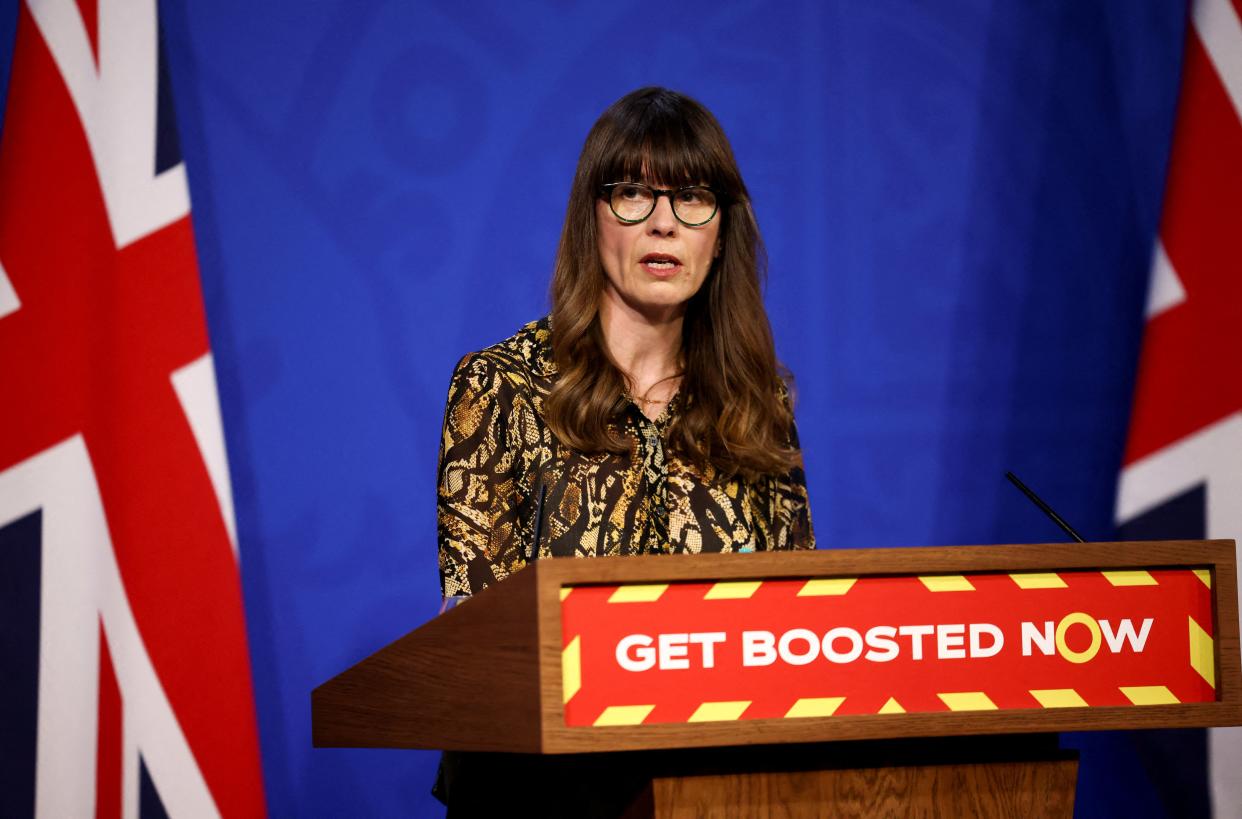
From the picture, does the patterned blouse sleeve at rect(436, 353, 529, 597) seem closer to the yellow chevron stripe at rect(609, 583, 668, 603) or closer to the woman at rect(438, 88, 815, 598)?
the woman at rect(438, 88, 815, 598)

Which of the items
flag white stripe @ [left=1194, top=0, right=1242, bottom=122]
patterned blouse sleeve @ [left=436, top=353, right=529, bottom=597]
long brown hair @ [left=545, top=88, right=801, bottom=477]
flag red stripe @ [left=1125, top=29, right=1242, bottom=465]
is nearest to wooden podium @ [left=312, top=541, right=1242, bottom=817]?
patterned blouse sleeve @ [left=436, top=353, right=529, bottom=597]

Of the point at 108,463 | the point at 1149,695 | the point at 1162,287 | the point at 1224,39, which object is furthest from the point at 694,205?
the point at 1224,39

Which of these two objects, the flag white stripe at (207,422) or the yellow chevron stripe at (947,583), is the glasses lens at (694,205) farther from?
the flag white stripe at (207,422)

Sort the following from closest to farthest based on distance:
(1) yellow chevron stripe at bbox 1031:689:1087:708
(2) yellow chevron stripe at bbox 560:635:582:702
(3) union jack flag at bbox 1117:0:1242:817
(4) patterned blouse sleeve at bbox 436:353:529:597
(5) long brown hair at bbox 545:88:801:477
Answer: (2) yellow chevron stripe at bbox 560:635:582:702 < (1) yellow chevron stripe at bbox 1031:689:1087:708 < (4) patterned blouse sleeve at bbox 436:353:529:597 < (5) long brown hair at bbox 545:88:801:477 < (3) union jack flag at bbox 1117:0:1242:817

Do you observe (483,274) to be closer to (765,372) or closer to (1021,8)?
(765,372)

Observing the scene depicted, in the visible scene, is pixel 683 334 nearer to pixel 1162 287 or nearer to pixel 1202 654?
pixel 1202 654

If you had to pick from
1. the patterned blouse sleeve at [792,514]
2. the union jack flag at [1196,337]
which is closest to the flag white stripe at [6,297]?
the patterned blouse sleeve at [792,514]

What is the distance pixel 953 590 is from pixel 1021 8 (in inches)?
93.7

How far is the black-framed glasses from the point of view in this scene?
188 cm

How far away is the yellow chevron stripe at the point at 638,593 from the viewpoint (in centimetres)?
113

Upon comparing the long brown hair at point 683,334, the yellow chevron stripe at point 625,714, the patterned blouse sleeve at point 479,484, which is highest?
the long brown hair at point 683,334

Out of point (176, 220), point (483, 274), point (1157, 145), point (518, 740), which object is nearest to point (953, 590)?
point (518, 740)

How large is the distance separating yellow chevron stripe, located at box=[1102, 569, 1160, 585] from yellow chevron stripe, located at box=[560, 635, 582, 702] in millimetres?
534

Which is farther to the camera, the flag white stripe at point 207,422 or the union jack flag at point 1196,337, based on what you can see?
the union jack flag at point 1196,337
